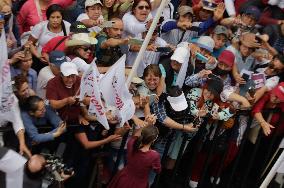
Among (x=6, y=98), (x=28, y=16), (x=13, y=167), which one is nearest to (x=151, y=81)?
(x=6, y=98)

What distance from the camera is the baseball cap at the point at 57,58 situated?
6051 mm

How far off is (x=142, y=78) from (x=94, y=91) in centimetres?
129

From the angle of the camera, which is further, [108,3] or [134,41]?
[108,3]

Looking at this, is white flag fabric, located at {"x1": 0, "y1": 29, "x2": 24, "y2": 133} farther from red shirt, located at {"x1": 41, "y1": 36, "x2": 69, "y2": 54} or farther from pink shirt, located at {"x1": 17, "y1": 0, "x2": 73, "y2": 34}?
pink shirt, located at {"x1": 17, "y1": 0, "x2": 73, "y2": 34}

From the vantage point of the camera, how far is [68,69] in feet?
18.8

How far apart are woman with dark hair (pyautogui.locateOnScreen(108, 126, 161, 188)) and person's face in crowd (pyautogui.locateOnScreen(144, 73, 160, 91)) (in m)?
0.63

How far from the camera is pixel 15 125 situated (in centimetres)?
528

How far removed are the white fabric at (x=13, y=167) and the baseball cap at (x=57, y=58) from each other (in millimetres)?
1560

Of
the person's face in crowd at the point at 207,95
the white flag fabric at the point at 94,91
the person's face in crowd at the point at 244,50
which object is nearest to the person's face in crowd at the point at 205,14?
the person's face in crowd at the point at 244,50

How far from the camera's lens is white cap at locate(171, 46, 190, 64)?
21.6 ft

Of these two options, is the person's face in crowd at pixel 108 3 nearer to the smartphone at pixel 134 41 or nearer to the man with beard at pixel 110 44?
the man with beard at pixel 110 44

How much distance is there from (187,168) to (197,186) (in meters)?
0.25

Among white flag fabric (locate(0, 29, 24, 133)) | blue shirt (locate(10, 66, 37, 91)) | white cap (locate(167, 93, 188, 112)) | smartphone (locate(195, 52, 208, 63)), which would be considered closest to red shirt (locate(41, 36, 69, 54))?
blue shirt (locate(10, 66, 37, 91))

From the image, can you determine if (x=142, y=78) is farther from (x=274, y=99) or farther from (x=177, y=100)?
(x=274, y=99)
